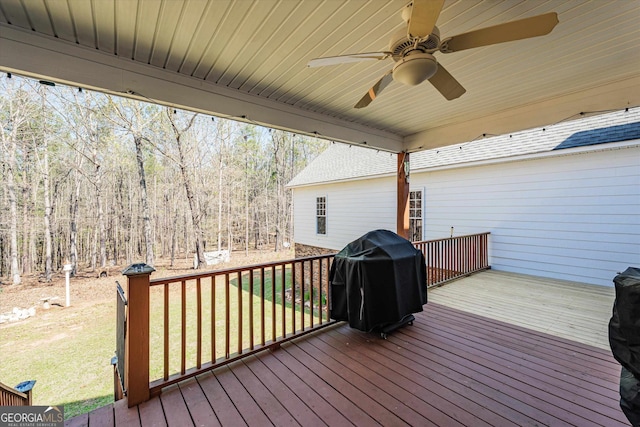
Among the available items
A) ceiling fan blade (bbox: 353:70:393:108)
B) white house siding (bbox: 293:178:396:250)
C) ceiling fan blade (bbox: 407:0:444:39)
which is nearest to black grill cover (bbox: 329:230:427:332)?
ceiling fan blade (bbox: 353:70:393:108)

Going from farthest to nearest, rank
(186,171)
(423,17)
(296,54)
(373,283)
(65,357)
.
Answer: (186,171)
(65,357)
(373,283)
(296,54)
(423,17)

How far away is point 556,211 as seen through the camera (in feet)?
18.1

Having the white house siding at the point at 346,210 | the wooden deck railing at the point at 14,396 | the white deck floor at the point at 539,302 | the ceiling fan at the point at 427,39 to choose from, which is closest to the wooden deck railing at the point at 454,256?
the white deck floor at the point at 539,302

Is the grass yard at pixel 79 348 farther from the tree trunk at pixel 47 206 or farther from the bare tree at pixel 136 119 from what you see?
the bare tree at pixel 136 119

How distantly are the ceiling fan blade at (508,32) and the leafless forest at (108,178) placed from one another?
6727mm

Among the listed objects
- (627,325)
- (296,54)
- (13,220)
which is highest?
A: (296,54)

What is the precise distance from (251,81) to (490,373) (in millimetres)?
3724

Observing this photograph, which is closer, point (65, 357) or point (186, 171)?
point (65, 357)

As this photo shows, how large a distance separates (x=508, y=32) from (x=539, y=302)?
4.21 meters

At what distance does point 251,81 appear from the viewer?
2.96 metres

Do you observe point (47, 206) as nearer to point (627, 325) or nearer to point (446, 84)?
point (446, 84)

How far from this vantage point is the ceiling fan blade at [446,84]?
7.23 feet

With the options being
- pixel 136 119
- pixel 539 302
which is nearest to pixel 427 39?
pixel 539 302

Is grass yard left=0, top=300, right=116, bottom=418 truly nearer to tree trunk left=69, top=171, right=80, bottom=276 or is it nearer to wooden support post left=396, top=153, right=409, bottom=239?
tree trunk left=69, top=171, right=80, bottom=276
